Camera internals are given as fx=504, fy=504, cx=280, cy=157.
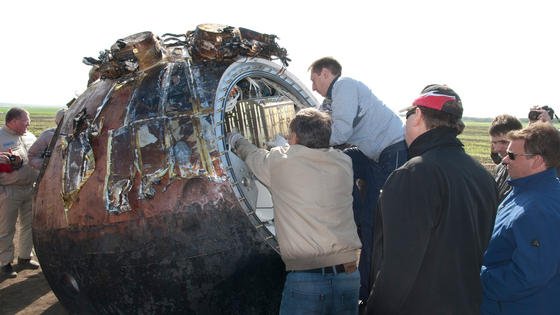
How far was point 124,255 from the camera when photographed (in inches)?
159

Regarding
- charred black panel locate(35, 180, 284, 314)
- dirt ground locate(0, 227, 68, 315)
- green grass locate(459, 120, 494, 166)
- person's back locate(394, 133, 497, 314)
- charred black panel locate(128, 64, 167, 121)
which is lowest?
green grass locate(459, 120, 494, 166)

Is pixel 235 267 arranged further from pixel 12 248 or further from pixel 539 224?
pixel 12 248

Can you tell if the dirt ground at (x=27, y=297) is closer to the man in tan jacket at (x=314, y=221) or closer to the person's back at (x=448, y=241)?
the man in tan jacket at (x=314, y=221)

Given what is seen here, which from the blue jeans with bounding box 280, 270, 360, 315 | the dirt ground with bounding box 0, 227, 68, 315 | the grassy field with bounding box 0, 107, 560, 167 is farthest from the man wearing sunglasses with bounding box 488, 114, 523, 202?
the grassy field with bounding box 0, 107, 560, 167

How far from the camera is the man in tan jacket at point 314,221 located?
3.21 metres

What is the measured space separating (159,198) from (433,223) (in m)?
2.22

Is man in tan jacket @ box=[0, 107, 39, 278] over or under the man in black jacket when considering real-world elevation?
under

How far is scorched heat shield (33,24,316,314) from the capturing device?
13.0ft

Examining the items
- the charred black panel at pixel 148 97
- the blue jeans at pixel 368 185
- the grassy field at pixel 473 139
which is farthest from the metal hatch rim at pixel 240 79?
the grassy field at pixel 473 139

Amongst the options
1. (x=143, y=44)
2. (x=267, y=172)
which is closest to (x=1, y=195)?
(x=143, y=44)

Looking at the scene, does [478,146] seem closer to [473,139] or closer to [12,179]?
[473,139]

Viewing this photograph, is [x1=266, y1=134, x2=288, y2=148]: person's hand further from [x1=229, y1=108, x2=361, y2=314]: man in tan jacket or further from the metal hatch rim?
[x1=229, y1=108, x2=361, y2=314]: man in tan jacket

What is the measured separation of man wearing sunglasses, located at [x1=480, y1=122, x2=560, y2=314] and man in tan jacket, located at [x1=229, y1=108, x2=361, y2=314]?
91 centimetres

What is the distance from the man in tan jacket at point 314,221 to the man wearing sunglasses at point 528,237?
2.98 ft
